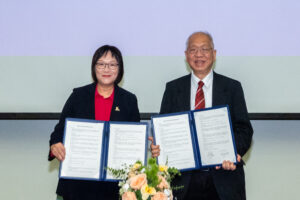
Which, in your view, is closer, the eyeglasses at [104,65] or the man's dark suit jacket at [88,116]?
the man's dark suit jacket at [88,116]

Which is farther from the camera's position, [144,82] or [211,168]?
[144,82]

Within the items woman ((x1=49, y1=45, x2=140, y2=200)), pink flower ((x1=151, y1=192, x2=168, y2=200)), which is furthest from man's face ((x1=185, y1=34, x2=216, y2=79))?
pink flower ((x1=151, y1=192, x2=168, y2=200))

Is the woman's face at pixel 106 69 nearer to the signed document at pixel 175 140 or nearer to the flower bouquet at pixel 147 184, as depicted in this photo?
the signed document at pixel 175 140

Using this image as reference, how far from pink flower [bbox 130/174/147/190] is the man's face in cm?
109

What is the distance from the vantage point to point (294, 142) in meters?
3.15

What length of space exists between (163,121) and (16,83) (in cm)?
165

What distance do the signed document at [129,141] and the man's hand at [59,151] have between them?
284 mm

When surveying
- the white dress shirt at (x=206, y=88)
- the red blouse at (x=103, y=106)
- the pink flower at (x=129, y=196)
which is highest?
the white dress shirt at (x=206, y=88)

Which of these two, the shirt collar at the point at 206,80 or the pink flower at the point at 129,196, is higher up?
the shirt collar at the point at 206,80

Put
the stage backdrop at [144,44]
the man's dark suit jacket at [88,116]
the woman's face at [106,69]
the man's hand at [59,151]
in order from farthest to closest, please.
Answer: the stage backdrop at [144,44], the woman's face at [106,69], the man's dark suit jacket at [88,116], the man's hand at [59,151]

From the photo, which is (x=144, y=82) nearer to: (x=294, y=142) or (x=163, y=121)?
(x=163, y=121)

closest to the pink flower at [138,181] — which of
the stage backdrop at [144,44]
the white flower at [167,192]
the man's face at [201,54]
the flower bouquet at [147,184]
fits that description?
the flower bouquet at [147,184]

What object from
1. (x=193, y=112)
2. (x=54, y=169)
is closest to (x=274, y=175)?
(x=193, y=112)

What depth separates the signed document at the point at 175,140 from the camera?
2.13m
